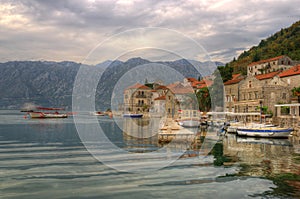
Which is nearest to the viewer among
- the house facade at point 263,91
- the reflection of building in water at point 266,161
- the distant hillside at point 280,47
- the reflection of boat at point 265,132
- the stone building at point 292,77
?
the reflection of building in water at point 266,161

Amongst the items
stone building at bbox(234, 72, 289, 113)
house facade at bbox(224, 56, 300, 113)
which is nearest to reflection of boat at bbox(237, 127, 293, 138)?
house facade at bbox(224, 56, 300, 113)

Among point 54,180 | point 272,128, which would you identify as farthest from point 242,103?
point 54,180

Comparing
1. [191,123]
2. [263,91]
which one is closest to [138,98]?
[191,123]

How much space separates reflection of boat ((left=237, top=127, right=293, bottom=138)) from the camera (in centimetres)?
3922

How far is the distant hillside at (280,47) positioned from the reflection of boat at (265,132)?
7241cm

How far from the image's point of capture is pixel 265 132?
4028 centimetres

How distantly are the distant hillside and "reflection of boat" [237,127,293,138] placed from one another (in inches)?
2851

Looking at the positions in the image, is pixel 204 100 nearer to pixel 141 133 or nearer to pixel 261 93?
pixel 261 93

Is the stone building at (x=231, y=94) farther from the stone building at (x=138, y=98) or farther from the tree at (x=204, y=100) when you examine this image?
the stone building at (x=138, y=98)

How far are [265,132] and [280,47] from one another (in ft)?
326

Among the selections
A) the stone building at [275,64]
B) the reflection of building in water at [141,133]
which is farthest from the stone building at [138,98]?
the reflection of building in water at [141,133]

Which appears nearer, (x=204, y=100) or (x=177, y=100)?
(x=204, y=100)

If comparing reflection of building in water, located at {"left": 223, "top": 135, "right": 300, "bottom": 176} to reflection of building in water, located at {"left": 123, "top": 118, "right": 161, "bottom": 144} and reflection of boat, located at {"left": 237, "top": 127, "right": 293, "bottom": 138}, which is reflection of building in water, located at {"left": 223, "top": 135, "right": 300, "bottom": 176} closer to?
reflection of building in water, located at {"left": 123, "top": 118, "right": 161, "bottom": 144}

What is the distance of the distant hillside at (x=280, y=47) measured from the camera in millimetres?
117875
